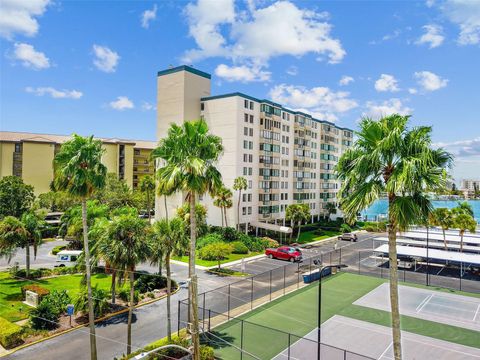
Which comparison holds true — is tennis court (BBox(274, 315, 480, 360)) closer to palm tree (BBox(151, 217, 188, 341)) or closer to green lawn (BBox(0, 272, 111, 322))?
palm tree (BBox(151, 217, 188, 341))

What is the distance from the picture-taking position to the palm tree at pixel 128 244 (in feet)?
74.6

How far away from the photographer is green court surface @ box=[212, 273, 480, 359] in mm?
23578

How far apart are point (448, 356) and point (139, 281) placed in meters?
26.9

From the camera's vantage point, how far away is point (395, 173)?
39.8ft

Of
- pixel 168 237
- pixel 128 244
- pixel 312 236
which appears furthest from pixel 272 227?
pixel 128 244

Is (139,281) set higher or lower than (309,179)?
lower

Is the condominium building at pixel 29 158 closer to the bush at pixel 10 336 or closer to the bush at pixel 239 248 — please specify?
the bush at pixel 239 248

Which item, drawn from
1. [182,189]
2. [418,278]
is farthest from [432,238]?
[182,189]

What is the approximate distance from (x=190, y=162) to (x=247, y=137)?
4570 centimetres

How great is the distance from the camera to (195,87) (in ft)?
207

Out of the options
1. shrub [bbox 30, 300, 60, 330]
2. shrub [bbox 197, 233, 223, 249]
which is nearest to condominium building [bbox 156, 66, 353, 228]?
shrub [bbox 197, 233, 223, 249]

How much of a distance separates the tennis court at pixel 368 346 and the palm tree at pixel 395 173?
35.5 feet

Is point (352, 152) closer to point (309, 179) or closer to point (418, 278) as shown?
point (418, 278)

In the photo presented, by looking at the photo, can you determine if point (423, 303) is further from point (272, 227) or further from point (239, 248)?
point (272, 227)
